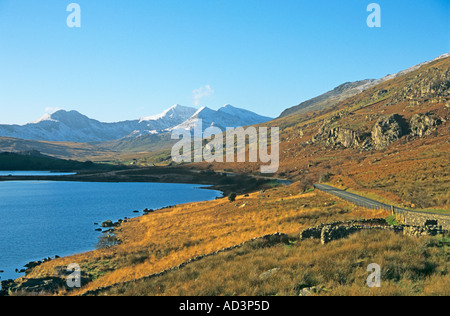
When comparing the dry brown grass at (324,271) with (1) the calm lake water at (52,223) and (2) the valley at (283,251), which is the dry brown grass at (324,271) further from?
(1) the calm lake water at (52,223)

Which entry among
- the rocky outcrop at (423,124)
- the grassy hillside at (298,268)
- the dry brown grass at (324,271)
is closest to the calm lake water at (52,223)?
the grassy hillside at (298,268)

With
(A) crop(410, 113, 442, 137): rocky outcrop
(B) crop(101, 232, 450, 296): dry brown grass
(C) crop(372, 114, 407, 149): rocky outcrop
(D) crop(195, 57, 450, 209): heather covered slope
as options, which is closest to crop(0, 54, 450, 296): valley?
(B) crop(101, 232, 450, 296): dry brown grass

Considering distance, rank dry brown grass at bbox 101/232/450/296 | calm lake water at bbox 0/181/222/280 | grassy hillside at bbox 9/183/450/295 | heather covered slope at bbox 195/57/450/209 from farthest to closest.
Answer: heather covered slope at bbox 195/57/450/209
calm lake water at bbox 0/181/222/280
grassy hillside at bbox 9/183/450/295
dry brown grass at bbox 101/232/450/296

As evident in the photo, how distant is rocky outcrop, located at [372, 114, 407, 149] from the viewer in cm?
11085

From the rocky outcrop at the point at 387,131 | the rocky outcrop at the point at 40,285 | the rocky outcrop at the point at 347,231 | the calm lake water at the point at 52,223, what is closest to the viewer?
the rocky outcrop at the point at 347,231

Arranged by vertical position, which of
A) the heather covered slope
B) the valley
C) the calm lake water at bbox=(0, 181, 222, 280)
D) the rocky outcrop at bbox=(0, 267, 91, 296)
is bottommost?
the calm lake water at bbox=(0, 181, 222, 280)

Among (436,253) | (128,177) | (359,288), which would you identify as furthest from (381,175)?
(128,177)

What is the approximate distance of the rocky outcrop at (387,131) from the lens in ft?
364

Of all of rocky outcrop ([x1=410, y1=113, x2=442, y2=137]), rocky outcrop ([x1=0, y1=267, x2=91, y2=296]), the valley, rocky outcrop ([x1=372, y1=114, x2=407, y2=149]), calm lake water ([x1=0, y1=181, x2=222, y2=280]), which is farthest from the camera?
rocky outcrop ([x1=372, y1=114, x2=407, y2=149])

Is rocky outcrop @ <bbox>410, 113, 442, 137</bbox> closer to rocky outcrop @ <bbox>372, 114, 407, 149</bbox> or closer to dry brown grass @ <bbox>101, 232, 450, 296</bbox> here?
rocky outcrop @ <bbox>372, 114, 407, 149</bbox>

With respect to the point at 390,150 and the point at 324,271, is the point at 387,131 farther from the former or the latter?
the point at 324,271
